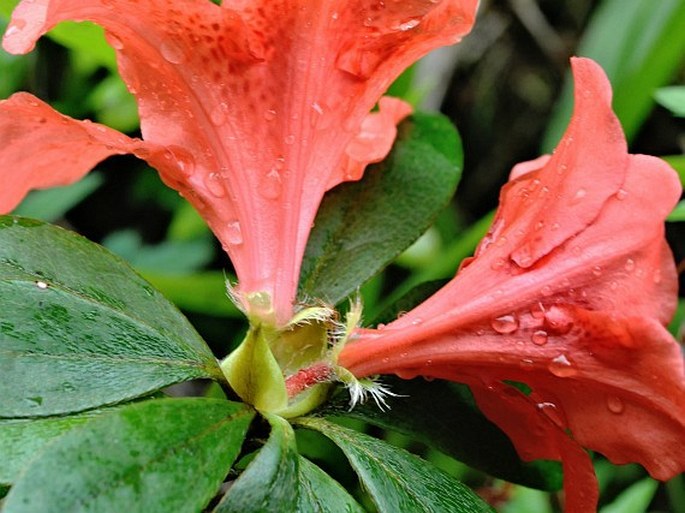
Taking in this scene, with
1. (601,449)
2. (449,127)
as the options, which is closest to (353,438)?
(601,449)

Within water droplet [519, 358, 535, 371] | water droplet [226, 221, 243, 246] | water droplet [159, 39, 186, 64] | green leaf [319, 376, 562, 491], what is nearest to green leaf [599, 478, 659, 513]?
green leaf [319, 376, 562, 491]

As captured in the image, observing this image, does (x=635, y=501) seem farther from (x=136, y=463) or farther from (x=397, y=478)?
(x=136, y=463)

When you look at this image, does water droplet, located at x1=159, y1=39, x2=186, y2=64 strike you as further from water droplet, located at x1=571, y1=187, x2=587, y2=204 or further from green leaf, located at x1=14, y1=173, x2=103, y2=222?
green leaf, located at x1=14, y1=173, x2=103, y2=222

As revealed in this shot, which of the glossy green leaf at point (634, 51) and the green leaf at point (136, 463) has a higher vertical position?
the green leaf at point (136, 463)

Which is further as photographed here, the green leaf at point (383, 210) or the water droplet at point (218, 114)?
the green leaf at point (383, 210)

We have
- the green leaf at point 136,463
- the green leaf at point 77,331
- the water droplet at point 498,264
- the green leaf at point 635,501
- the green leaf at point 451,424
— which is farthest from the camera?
the green leaf at point 635,501

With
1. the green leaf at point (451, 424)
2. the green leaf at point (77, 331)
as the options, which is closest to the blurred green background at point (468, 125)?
the green leaf at point (451, 424)

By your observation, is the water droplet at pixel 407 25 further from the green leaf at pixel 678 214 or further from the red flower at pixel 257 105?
the green leaf at pixel 678 214
